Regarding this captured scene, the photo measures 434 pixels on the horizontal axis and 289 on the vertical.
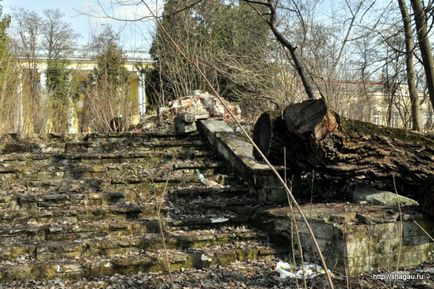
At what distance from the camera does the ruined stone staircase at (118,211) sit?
4039 mm

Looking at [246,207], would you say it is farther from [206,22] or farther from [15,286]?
[206,22]

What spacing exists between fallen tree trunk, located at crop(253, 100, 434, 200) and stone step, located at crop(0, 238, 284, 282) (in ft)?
2.97

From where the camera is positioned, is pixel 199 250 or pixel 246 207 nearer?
pixel 199 250

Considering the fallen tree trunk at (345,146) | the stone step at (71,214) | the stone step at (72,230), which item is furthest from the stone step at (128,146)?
the fallen tree trunk at (345,146)

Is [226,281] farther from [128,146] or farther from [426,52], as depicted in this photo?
[426,52]

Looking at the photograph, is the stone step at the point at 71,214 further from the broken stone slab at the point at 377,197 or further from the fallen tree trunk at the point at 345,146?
the broken stone slab at the point at 377,197

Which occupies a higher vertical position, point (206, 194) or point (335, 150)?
point (335, 150)

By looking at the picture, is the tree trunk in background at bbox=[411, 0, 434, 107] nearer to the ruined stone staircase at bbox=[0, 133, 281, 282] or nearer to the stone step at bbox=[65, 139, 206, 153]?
the ruined stone staircase at bbox=[0, 133, 281, 282]

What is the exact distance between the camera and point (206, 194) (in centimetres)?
559

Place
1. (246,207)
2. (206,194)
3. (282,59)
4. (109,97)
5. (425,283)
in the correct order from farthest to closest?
(282,59) → (109,97) → (206,194) → (246,207) → (425,283)

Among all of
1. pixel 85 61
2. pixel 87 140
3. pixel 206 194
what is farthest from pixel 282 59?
pixel 85 61

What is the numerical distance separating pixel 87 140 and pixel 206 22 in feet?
21.0

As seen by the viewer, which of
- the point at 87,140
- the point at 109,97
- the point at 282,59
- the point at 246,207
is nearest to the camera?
the point at 246,207

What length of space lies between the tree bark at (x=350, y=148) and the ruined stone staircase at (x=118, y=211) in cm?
88
